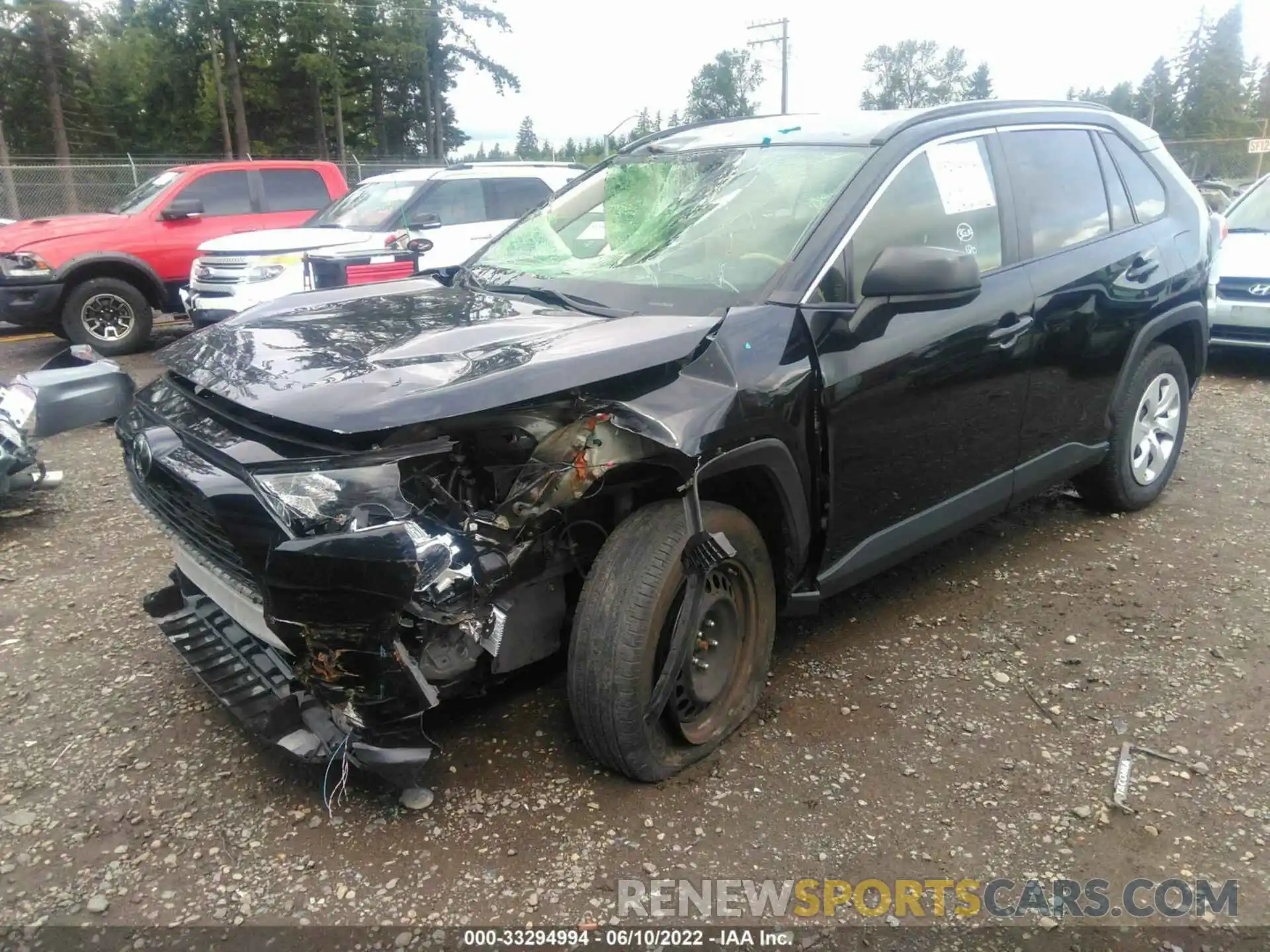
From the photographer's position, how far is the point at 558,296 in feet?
10.7

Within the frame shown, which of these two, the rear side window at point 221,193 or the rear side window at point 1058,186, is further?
the rear side window at point 221,193

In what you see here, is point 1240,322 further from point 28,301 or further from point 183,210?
point 28,301

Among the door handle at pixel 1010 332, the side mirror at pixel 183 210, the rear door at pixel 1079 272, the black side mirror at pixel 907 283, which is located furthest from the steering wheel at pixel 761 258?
the side mirror at pixel 183 210

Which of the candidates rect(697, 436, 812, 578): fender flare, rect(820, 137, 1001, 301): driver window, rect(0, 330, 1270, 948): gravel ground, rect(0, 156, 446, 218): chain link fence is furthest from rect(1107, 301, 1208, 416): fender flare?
rect(0, 156, 446, 218): chain link fence

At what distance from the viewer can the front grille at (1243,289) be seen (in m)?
7.56

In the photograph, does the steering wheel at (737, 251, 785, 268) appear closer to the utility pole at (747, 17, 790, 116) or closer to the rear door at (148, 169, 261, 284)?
the rear door at (148, 169, 261, 284)

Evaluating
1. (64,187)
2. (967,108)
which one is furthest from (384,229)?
(64,187)

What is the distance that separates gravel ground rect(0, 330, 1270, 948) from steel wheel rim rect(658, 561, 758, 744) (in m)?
0.15

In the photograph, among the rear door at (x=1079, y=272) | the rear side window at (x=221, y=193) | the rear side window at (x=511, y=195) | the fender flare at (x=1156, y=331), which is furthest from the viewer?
the rear side window at (x=221, y=193)

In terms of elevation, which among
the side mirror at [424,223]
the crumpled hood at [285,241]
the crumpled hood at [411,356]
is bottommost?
the crumpled hood at [411,356]

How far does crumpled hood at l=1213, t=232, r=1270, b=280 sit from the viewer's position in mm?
7645

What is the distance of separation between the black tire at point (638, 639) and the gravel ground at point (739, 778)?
0.15 metres

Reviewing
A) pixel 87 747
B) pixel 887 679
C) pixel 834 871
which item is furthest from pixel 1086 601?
pixel 87 747

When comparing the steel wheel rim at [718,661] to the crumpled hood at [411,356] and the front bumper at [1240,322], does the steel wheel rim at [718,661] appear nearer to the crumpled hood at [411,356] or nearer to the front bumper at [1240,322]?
the crumpled hood at [411,356]
